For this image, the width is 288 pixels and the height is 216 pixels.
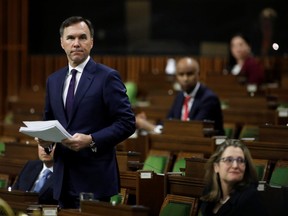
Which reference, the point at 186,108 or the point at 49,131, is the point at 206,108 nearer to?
the point at 186,108

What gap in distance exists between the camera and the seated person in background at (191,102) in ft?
24.4

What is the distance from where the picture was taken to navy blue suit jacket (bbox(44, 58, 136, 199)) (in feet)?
15.1

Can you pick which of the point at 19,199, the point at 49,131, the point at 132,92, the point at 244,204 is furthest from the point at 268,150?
the point at 132,92

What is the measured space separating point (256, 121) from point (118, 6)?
17.9ft

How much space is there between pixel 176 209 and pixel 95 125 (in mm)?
794

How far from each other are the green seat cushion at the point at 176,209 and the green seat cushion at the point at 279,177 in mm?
681

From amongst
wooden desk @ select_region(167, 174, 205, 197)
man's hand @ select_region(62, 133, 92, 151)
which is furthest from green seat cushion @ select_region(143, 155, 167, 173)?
man's hand @ select_region(62, 133, 92, 151)

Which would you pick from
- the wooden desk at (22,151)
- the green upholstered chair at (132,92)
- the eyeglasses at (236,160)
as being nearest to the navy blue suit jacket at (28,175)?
the wooden desk at (22,151)

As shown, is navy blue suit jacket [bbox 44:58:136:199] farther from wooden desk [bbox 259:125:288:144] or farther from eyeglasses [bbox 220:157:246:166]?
wooden desk [bbox 259:125:288:144]

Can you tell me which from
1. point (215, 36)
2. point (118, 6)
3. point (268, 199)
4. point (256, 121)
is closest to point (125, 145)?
point (256, 121)

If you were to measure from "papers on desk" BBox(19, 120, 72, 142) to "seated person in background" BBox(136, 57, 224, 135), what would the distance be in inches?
121

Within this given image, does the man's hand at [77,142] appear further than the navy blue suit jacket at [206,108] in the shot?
No

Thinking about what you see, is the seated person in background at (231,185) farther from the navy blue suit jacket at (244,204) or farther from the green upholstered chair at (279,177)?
the green upholstered chair at (279,177)

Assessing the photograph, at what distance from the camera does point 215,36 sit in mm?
12031
